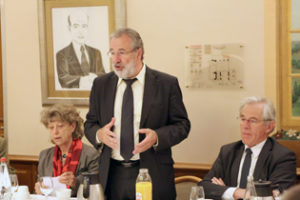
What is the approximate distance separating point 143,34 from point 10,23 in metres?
1.40

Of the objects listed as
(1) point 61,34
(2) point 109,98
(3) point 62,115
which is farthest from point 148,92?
(1) point 61,34

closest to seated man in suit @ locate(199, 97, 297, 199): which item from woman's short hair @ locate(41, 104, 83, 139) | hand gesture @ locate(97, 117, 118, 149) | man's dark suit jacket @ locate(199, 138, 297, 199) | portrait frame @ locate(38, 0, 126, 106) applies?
man's dark suit jacket @ locate(199, 138, 297, 199)

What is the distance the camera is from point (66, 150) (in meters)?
3.37

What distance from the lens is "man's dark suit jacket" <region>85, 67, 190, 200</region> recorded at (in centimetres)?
287

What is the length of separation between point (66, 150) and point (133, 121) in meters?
0.72

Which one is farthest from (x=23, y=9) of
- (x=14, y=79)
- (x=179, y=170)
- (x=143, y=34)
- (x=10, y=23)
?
(x=179, y=170)

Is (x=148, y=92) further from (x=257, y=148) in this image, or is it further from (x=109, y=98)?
(x=257, y=148)

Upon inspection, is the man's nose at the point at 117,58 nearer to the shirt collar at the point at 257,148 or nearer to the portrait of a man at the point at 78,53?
the shirt collar at the point at 257,148

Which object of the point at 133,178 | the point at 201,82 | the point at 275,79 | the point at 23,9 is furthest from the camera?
the point at 23,9

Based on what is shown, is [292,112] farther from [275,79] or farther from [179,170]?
[179,170]

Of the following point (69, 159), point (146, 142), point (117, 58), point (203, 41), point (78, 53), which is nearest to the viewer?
point (146, 142)

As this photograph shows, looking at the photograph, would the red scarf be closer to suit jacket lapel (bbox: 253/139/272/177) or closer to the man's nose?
the man's nose

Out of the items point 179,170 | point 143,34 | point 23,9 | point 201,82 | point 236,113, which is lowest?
point 179,170

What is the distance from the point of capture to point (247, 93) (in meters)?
3.61
